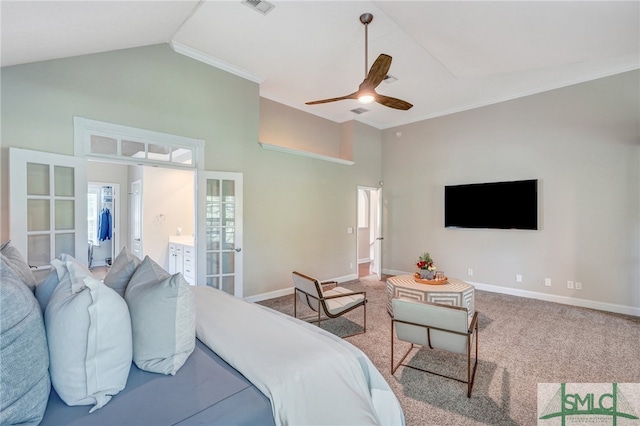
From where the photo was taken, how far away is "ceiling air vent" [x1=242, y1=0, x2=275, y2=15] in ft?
9.56

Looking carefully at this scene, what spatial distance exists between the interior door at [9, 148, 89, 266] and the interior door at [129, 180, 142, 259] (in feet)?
9.03

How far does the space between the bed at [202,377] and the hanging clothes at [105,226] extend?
21.3 feet

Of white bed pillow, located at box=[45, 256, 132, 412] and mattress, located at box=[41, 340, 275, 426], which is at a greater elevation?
white bed pillow, located at box=[45, 256, 132, 412]

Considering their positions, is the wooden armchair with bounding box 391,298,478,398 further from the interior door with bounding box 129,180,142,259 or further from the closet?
the closet

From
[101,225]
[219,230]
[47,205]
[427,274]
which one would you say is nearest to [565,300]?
[427,274]

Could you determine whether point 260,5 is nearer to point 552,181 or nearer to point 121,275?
point 121,275

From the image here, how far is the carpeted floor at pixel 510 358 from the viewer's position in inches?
86.1

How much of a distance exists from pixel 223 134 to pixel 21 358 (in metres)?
3.77

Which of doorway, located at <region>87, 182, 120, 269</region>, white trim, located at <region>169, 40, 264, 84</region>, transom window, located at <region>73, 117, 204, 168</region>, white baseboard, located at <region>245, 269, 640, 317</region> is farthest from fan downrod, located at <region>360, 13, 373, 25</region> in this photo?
doorway, located at <region>87, 182, 120, 269</region>

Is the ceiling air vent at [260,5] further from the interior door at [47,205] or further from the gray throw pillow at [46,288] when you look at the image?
the gray throw pillow at [46,288]

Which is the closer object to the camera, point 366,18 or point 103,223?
point 366,18

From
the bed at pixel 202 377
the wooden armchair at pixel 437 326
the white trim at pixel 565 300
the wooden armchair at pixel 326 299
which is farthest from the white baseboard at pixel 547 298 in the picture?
the bed at pixel 202 377

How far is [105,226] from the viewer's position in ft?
23.0

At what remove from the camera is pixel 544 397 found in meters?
2.32
